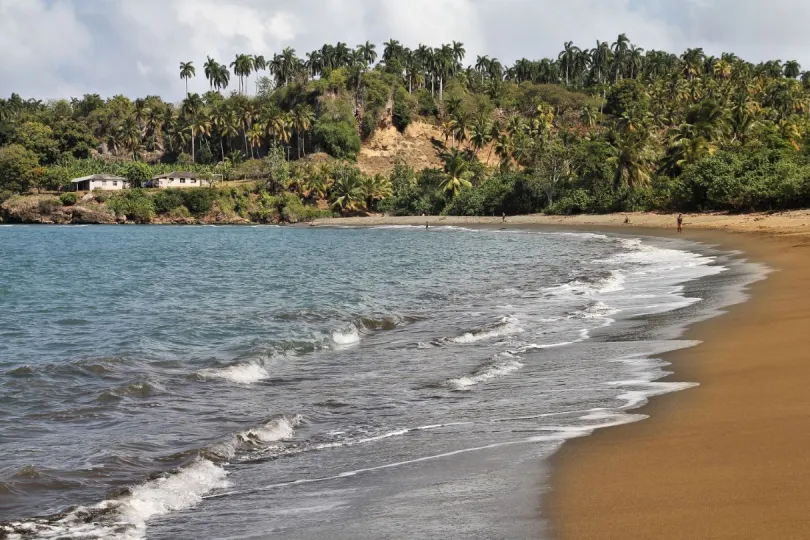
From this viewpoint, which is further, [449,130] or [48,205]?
[449,130]

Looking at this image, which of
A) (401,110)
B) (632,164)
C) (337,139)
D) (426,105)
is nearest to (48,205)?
(337,139)

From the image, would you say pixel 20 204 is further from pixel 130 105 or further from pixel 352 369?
pixel 352 369

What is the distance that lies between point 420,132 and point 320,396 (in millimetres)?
132827

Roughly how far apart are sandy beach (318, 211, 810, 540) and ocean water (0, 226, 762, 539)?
414mm

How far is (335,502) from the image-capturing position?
7426mm

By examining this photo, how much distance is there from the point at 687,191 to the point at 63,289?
57.7 meters

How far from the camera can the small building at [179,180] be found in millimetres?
122875

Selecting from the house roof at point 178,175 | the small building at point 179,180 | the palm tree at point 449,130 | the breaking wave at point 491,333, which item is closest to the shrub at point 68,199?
the small building at point 179,180

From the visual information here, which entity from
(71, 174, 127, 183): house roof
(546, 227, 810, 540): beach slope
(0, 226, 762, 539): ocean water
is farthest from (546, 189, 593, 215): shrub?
(546, 227, 810, 540): beach slope

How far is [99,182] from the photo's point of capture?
4788 inches

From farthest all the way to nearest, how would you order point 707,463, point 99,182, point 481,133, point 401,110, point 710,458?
point 401,110, point 481,133, point 99,182, point 710,458, point 707,463

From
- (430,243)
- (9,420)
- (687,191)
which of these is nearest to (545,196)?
(687,191)

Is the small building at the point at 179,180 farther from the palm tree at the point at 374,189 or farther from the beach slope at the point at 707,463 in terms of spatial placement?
the beach slope at the point at 707,463

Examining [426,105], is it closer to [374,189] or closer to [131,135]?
[374,189]
